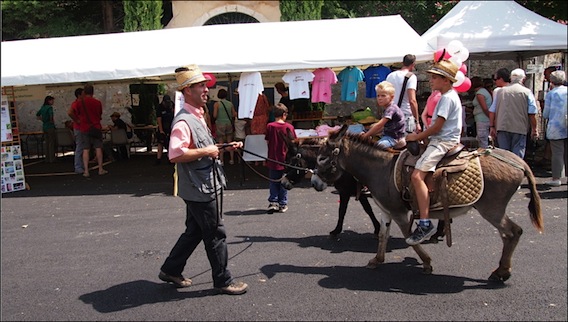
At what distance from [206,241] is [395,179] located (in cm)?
185

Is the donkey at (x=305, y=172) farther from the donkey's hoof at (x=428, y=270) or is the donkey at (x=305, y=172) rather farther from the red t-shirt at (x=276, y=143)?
the donkey's hoof at (x=428, y=270)

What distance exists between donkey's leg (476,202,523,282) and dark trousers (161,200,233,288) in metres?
2.33

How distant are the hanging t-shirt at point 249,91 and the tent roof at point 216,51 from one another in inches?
15.0

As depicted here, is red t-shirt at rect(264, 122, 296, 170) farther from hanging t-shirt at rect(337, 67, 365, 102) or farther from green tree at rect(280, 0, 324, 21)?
green tree at rect(280, 0, 324, 21)

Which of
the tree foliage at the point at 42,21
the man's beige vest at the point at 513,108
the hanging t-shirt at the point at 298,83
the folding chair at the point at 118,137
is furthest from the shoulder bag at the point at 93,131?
the tree foliage at the point at 42,21

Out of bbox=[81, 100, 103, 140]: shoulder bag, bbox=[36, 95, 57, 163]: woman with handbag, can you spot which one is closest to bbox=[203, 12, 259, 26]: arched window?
bbox=[36, 95, 57, 163]: woman with handbag

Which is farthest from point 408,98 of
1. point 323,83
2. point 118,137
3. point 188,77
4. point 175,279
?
point 118,137

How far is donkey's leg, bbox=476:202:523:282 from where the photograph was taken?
14.3 feet

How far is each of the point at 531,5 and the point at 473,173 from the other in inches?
307

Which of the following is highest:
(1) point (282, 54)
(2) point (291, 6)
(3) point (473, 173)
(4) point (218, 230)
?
(2) point (291, 6)

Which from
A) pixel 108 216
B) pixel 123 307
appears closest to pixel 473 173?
pixel 123 307

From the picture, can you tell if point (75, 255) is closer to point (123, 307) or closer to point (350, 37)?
point (123, 307)

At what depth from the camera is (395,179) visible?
473 centimetres

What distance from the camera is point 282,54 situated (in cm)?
988
